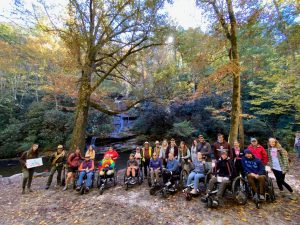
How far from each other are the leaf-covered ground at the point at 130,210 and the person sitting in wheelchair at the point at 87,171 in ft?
0.89

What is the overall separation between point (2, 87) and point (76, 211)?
2319cm

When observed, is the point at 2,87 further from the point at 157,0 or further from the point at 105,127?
the point at 157,0

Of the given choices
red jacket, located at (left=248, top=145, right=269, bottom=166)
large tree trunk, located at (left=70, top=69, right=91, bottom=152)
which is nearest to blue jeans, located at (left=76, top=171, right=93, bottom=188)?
large tree trunk, located at (left=70, top=69, right=91, bottom=152)

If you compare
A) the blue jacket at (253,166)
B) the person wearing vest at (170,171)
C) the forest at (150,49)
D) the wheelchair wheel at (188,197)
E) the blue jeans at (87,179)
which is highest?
the forest at (150,49)

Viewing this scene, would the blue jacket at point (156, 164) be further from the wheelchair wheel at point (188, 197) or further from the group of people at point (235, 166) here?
the wheelchair wheel at point (188, 197)

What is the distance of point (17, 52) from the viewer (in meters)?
13.2

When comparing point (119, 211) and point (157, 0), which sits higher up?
point (157, 0)

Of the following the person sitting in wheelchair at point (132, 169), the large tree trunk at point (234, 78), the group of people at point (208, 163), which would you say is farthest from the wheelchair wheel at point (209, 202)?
the large tree trunk at point (234, 78)

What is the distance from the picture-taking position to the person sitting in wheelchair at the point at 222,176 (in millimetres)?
4613

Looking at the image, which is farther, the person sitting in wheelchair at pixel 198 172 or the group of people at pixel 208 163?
the person sitting in wheelchair at pixel 198 172

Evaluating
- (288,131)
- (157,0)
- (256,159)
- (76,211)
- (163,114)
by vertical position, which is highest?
(157,0)

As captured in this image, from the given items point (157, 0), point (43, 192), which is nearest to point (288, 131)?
point (157, 0)

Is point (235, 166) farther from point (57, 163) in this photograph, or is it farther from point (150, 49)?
point (150, 49)

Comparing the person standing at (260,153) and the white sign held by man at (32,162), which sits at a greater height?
the person standing at (260,153)
